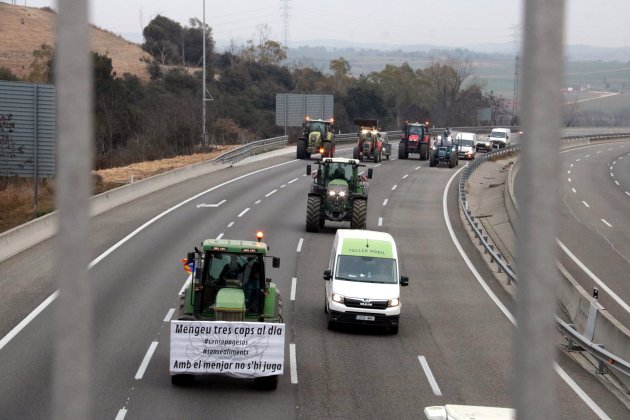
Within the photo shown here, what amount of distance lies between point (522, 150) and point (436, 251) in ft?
98.0

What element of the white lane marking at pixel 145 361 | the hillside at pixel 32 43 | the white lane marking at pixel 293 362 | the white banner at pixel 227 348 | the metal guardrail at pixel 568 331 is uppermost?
the hillside at pixel 32 43

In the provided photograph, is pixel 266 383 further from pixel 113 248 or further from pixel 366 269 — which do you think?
pixel 113 248

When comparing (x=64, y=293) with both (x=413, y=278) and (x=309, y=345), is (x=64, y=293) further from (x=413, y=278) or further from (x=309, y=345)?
(x=413, y=278)

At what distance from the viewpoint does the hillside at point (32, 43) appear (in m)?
110

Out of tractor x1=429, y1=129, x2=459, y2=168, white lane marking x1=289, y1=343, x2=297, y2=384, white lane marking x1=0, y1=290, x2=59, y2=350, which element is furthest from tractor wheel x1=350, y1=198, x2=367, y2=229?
tractor x1=429, y1=129, x2=459, y2=168

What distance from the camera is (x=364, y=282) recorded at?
74.1ft

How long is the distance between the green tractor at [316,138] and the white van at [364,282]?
3792cm

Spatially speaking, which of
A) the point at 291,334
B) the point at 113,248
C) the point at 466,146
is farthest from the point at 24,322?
the point at 466,146

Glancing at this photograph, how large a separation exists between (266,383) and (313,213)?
18.3m

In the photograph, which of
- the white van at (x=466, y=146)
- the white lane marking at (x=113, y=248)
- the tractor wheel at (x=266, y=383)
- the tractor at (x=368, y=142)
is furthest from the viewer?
the white van at (x=466, y=146)

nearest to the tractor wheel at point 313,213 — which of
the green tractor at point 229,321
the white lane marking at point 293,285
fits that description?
the white lane marking at point 293,285

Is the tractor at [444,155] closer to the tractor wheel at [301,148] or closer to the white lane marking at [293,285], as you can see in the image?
the tractor wheel at [301,148]

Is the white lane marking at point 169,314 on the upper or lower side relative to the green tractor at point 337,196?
lower

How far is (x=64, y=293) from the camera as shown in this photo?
438 centimetres
